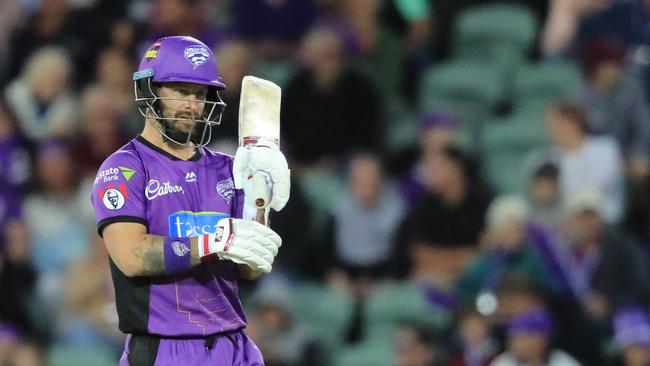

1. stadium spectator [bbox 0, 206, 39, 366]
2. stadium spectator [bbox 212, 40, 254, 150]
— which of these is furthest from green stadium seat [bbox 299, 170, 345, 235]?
stadium spectator [bbox 0, 206, 39, 366]

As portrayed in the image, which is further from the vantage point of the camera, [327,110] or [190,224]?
[327,110]

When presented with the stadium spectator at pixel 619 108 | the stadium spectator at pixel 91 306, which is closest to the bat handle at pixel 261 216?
the stadium spectator at pixel 91 306

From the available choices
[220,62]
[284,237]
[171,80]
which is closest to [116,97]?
[220,62]

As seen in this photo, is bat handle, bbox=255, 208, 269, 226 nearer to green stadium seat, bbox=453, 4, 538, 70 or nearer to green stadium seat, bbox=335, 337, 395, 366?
green stadium seat, bbox=335, 337, 395, 366

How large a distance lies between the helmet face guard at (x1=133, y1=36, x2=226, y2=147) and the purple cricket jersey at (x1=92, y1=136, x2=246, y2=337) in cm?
13

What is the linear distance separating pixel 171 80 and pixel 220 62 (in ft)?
18.8

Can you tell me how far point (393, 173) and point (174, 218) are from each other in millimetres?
5660

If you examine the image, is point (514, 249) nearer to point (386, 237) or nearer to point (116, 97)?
point (386, 237)

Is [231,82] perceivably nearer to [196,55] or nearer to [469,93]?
[469,93]

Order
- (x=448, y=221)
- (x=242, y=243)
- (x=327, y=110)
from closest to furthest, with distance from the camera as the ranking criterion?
(x=242, y=243) → (x=448, y=221) → (x=327, y=110)

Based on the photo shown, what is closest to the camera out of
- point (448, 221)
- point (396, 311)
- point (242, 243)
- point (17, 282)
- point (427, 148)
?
point (242, 243)

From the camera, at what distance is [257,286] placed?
10312mm

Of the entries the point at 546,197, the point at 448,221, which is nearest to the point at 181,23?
the point at 448,221

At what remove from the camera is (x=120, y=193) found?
5.18 m
